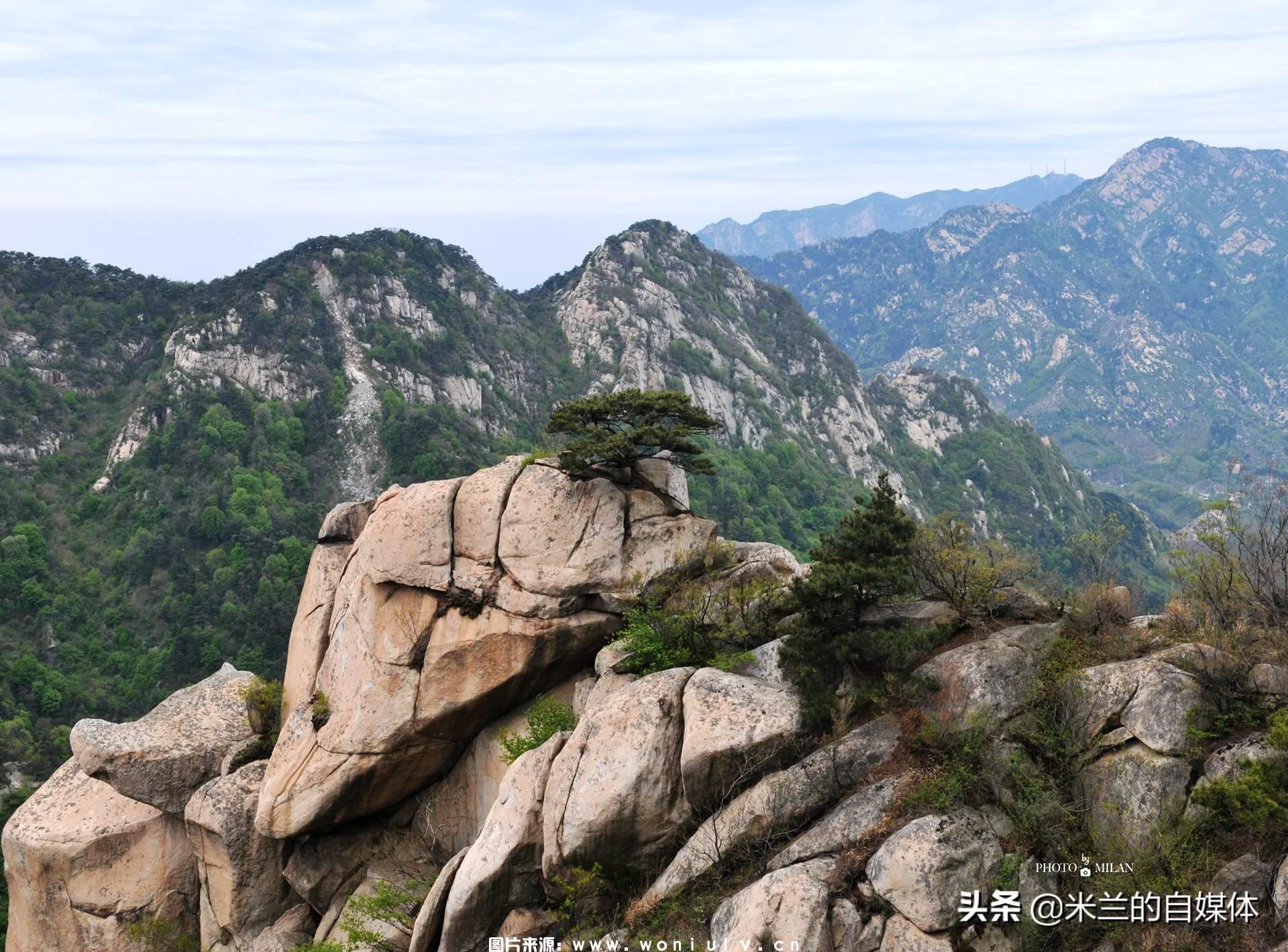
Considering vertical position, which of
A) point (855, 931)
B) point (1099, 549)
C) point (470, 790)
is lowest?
point (470, 790)

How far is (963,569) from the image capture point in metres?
22.9

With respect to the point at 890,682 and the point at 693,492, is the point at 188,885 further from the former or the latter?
the point at 693,492

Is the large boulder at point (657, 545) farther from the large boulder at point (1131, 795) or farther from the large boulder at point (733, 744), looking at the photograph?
the large boulder at point (1131, 795)

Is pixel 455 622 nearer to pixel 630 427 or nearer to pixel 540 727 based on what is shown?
pixel 540 727

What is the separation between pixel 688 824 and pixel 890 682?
529cm

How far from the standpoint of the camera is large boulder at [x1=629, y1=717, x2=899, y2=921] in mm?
19672

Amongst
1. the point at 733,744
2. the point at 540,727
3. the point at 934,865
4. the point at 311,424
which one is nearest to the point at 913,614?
the point at 733,744

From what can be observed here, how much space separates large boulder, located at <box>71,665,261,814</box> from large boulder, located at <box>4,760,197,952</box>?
1086 millimetres

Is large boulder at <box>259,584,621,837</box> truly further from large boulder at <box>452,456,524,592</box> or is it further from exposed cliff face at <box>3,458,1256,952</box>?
large boulder at <box>452,456,524,592</box>

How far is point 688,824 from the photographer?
20875mm

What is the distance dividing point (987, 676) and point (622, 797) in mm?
8148

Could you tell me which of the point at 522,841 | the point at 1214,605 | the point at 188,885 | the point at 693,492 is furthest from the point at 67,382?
the point at 1214,605

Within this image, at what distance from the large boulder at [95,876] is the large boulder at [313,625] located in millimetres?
5495

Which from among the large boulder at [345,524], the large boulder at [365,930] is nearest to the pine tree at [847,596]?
the large boulder at [365,930]
